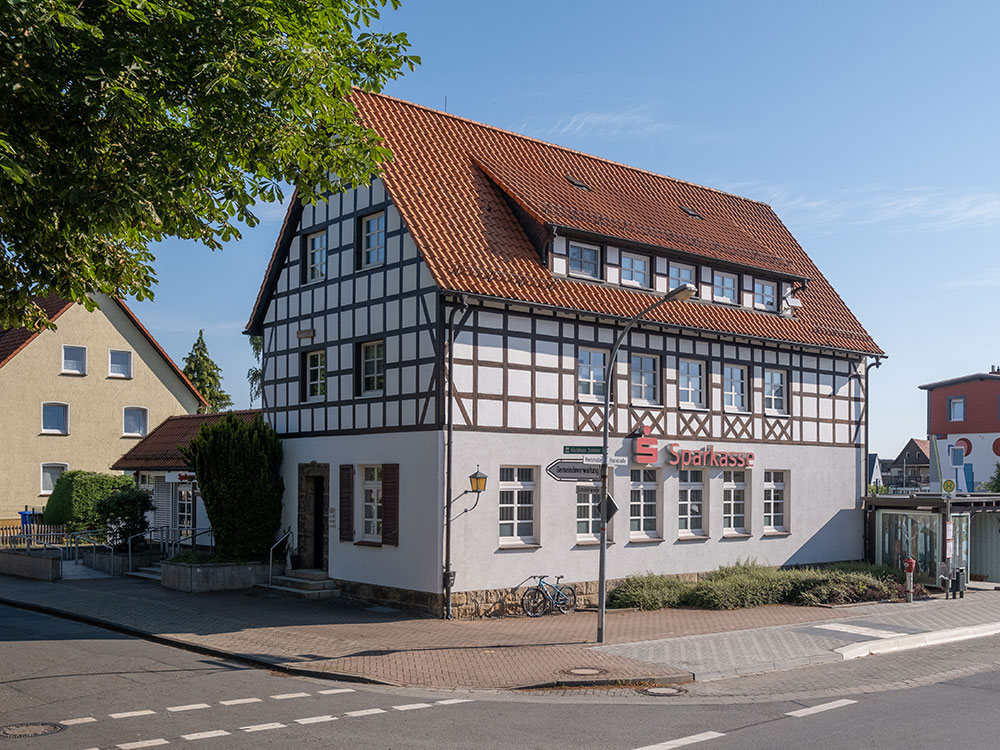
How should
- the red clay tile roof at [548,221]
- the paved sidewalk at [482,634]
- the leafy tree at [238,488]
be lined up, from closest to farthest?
the paved sidewalk at [482,634]
the red clay tile roof at [548,221]
the leafy tree at [238,488]

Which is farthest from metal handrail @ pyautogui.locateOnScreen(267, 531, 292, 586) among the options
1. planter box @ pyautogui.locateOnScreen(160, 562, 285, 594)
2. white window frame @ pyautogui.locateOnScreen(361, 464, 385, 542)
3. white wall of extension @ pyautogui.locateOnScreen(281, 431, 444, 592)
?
white window frame @ pyautogui.locateOnScreen(361, 464, 385, 542)

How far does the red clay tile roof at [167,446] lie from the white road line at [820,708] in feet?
68.3

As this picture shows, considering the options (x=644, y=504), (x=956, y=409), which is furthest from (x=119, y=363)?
(x=956, y=409)

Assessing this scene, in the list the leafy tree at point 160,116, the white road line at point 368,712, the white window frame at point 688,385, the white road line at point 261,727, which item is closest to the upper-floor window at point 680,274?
the white window frame at point 688,385

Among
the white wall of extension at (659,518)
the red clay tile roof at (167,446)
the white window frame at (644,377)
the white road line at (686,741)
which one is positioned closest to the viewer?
the white road line at (686,741)

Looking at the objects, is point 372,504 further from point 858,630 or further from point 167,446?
point 167,446

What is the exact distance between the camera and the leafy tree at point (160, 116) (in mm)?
10570

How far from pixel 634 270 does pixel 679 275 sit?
5.53ft

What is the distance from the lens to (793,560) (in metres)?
27.4

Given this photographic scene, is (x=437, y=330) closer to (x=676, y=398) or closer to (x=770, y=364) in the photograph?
(x=676, y=398)

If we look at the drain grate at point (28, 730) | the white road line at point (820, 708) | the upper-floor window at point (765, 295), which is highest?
the upper-floor window at point (765, 295)

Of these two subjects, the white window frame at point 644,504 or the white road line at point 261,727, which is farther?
the white window frame at point 644,504

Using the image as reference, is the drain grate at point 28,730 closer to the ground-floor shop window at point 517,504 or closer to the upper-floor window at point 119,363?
the ground-floor shop window at point 517,504

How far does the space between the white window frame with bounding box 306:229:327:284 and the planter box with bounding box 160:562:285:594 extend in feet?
22.6
